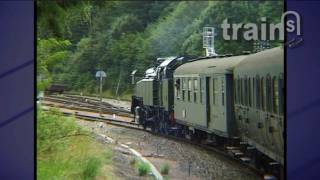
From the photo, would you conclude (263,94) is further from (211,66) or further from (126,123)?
(126,123)

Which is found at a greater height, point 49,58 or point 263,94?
point 49,58

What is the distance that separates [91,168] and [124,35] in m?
1.02

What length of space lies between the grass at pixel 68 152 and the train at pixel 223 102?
0.40 meters

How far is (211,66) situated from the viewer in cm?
439

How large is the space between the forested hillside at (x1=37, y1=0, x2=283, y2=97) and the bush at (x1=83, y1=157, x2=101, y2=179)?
20.4 inches

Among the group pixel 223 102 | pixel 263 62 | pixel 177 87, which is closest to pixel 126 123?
pixel 177 87

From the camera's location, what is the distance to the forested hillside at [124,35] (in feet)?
Result: 14.2

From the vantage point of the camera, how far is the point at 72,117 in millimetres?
4387

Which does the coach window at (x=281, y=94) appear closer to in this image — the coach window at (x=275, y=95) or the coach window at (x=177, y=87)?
the coach window at (x=275, y=95)

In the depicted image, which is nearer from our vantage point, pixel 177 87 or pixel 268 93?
pixel 268 93

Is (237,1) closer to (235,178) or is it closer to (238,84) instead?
(238,84)

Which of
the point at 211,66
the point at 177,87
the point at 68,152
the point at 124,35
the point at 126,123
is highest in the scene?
the point at 124,35

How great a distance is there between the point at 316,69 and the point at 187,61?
37.0 inches
